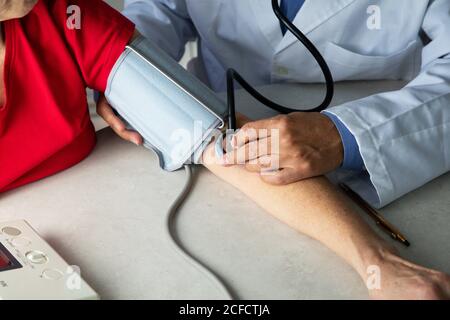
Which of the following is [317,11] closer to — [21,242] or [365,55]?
[365,55]

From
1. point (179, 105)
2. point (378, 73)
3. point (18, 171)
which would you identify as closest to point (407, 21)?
point (378, 73)

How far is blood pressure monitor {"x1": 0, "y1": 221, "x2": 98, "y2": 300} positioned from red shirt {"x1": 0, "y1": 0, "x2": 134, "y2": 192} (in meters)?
0.17

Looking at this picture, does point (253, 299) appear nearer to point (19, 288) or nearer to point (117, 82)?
point (19, 288)

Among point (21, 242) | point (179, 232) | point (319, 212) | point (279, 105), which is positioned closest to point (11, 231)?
point (21, 242)

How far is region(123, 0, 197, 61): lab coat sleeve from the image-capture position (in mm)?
1367

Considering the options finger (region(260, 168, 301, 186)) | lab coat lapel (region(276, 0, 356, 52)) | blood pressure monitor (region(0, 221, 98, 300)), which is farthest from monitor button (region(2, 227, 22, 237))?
lab coat lapel (region(276, 0, 356, 52))

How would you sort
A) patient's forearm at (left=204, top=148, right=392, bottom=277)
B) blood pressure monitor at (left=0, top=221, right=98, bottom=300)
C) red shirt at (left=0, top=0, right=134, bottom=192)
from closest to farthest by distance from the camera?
1. blood pressure monitor at (left=0, top=221, right=98, bottom=300)
2. patient's forearm at (left=204, top=148, right=392, bottom=277)
3. red shirt at (left=0, top=0, right=134, bottom=192)

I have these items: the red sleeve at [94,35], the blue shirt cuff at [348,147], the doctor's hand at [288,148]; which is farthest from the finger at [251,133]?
the red sleeve at [94,35]

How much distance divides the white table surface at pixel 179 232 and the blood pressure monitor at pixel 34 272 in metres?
0.03

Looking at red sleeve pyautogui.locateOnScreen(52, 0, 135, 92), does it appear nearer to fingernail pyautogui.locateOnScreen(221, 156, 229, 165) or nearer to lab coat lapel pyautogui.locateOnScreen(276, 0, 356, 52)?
fingernail pyautogui.locateOnScreen(221, 156, 229, 165)

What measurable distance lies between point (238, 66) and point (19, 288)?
802mm

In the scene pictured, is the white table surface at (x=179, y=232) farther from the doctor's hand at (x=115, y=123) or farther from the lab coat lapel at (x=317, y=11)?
the lab coat lapel at (x=317, y=11)

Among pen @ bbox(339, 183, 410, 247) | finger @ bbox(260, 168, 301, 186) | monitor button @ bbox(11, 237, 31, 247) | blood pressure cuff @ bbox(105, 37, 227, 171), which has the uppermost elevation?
blood pressure cuff @ bbox(105, 37, 227, 171)

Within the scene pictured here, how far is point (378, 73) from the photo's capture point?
1359 mm
